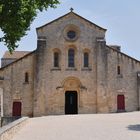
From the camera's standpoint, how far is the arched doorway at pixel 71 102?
43.3 meters

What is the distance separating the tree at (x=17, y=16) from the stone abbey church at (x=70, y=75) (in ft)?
75.1

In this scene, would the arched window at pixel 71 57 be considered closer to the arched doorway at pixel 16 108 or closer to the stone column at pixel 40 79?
the stone column at pixel 40 79

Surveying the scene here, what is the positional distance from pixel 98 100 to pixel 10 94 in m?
9.44

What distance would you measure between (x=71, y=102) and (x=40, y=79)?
4.52 metres

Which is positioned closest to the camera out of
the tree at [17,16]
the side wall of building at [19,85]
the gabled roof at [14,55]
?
the tree at [17,16]

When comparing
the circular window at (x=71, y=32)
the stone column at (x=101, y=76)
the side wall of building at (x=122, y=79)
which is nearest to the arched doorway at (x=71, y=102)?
the stone column at (x=101, y=76)

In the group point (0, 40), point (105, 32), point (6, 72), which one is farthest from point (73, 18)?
point (0, 40)

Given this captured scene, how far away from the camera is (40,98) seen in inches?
1639

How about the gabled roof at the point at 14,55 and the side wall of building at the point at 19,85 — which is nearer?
the side wall of building at the point at 19,85

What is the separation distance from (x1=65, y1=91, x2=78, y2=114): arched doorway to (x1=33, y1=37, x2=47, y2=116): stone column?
3.01 metres

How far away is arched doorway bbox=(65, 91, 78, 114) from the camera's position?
43344mm

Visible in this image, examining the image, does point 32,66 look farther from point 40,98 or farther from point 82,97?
point 82,97

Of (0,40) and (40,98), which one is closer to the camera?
(0,40)

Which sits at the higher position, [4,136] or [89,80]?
[89,80]
